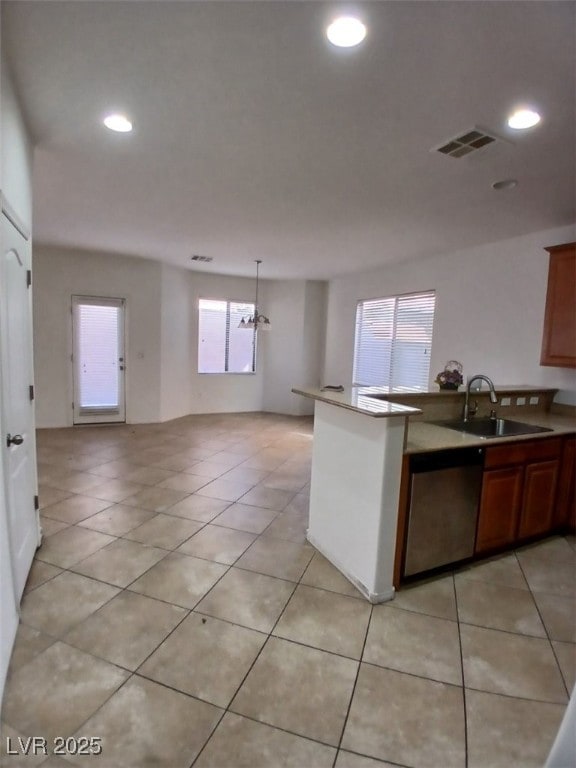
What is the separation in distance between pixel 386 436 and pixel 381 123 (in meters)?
1.76

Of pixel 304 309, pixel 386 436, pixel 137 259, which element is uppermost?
pixel 137 259

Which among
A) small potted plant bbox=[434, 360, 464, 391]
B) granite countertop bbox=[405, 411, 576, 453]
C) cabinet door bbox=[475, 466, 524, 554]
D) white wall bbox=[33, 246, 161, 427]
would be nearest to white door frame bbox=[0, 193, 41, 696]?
granite countertop bbox=[405, 411, 576, 453]

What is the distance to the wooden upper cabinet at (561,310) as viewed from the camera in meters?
3.33

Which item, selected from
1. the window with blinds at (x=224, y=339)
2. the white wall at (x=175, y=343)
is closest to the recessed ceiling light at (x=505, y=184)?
the white wall at (x=175, y=343)

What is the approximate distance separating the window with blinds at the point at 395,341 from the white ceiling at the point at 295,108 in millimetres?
1710

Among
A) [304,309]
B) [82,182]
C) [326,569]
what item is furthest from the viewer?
[304,309]

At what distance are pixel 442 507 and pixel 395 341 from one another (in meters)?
3.93

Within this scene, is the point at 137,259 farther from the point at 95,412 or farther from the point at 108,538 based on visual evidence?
the point at 108,538

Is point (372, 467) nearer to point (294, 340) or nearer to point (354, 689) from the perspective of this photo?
point (354, 689)

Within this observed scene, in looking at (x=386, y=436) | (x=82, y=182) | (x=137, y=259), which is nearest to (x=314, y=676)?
(x=386, y=436)

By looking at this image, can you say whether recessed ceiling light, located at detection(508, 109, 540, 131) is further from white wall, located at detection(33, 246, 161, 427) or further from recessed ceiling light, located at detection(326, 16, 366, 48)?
white wall, located at detection(33, 246, 161, 427)

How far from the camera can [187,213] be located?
3.84 metres

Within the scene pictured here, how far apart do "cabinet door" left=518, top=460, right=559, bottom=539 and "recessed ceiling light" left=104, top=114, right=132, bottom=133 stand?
3477 mm

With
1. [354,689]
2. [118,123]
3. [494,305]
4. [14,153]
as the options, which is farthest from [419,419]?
[14,153]
